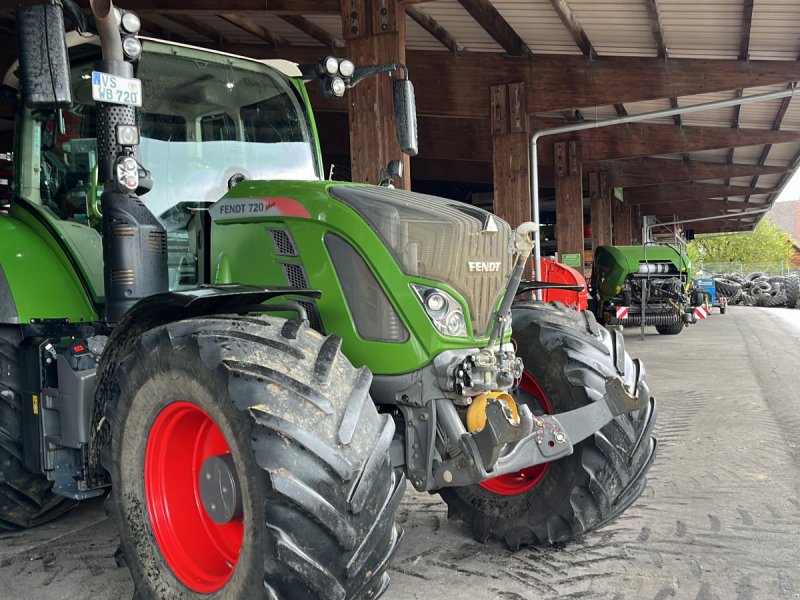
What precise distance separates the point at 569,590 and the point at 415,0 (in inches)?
231

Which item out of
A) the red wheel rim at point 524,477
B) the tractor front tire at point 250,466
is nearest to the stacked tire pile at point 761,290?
the red wheel rim at point 524,477

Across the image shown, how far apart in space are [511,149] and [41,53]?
31.3ft

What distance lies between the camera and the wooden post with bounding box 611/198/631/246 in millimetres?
29062

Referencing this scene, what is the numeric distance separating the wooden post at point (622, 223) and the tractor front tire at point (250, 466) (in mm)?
27465

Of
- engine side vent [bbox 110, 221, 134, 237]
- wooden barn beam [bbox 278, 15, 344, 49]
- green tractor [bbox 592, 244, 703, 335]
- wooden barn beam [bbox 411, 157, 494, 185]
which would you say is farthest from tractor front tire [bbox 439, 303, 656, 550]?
wooden barn beam [bbox 411, 157, 494, 185]

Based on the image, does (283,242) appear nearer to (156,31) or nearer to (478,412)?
(478,412)

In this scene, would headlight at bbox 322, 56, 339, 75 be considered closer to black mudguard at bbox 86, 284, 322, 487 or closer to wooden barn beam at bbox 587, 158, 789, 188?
black mudguard at bbox 86, 284, 322, 487

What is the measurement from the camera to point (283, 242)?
3.01m

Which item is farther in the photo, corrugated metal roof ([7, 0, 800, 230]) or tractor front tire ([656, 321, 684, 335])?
tractor front tire ([656, 321, 684, 335])

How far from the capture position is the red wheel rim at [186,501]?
2.62 m

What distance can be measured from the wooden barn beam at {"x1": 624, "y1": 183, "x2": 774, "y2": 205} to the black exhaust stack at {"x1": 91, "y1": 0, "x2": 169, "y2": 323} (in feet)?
89.1

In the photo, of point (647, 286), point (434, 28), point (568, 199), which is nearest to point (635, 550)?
point (434, 28)

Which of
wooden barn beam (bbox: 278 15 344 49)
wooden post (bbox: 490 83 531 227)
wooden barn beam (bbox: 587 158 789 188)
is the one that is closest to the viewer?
wooden barn beam (bbox: 278 15 344 49)

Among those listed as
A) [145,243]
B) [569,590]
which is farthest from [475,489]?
[145,243]
